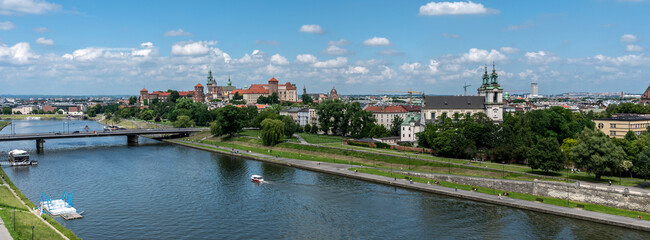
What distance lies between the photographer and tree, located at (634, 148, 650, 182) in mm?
48781

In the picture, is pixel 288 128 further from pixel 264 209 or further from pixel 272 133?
pixel 264 209

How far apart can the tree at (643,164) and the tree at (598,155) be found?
1690 mm

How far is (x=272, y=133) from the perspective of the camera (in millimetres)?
92188

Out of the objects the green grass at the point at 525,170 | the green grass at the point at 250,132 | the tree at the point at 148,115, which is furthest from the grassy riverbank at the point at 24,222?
the tree at the point at 148,115

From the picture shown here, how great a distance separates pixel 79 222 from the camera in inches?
1603

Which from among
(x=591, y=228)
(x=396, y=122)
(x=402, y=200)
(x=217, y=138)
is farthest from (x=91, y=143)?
(x=591, y=228)

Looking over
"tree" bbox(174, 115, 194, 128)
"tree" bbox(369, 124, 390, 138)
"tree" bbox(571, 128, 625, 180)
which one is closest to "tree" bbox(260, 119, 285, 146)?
"tree" bbox(369, 124, 390, 138)

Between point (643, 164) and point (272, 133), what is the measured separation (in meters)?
59.5

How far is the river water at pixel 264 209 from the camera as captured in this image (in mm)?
38688

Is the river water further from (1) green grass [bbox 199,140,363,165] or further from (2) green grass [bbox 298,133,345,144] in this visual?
(2) green grass [bbox 298,133,345,144]

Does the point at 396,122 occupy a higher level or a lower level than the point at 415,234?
higher

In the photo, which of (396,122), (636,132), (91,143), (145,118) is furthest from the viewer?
(145,118)

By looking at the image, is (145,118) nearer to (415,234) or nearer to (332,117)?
(332,117)

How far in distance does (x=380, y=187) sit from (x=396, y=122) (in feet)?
144
